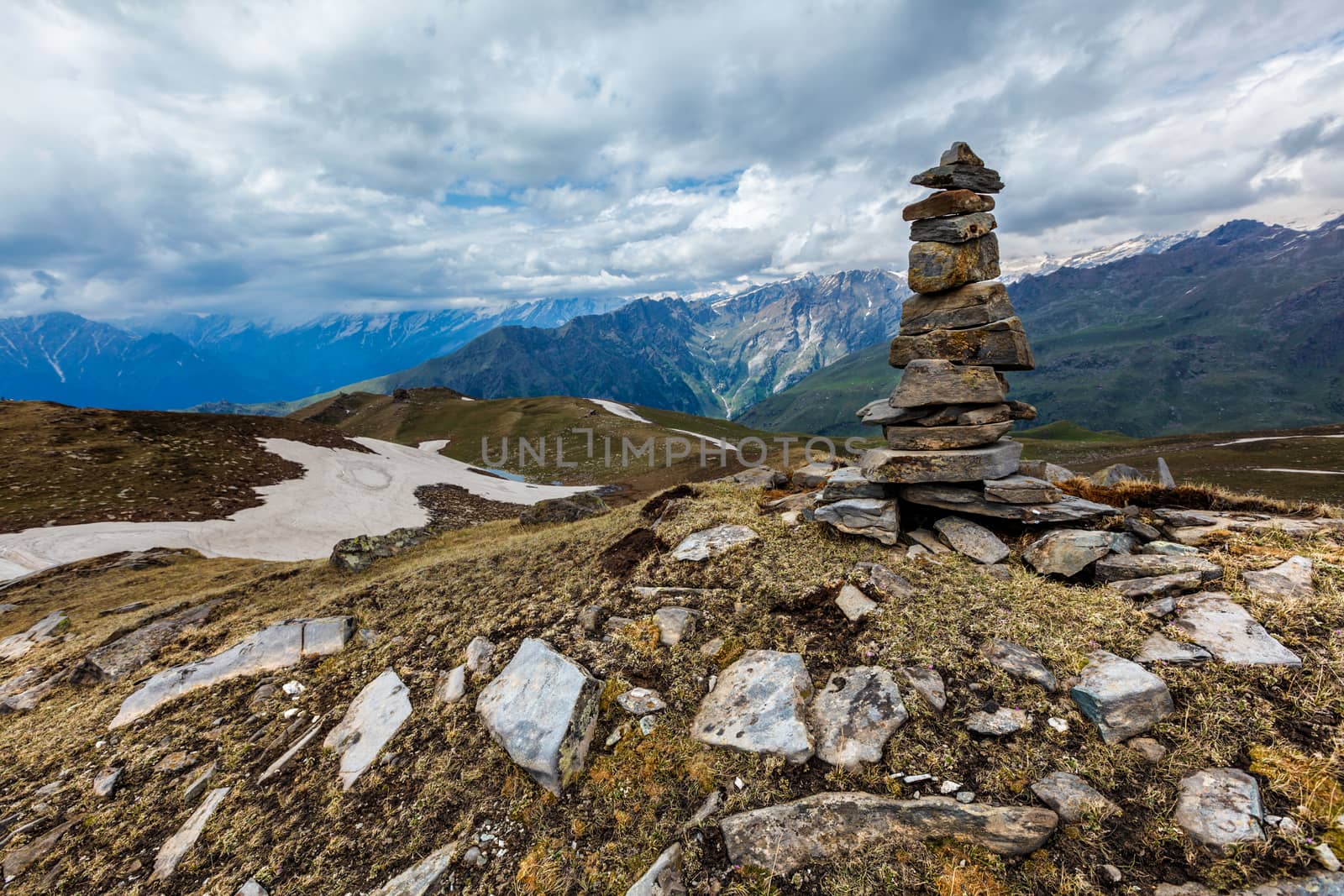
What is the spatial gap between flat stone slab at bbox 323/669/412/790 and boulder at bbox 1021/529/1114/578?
12291mm

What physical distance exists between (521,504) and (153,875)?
40.0 meters

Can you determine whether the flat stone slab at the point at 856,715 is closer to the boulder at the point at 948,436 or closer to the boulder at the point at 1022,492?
the boulder at the point at 1022,492

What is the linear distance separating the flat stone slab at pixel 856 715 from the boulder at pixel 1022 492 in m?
5.76

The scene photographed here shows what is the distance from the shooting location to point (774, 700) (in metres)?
7.38

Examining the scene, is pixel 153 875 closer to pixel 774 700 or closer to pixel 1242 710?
pixel 774 700

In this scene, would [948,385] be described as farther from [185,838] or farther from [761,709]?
[185,838]

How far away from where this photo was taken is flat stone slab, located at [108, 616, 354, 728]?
1075cm

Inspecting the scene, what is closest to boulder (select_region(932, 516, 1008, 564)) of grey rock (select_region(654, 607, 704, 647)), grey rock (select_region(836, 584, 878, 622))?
grey rock (select_region(836, 584, 878, 622))

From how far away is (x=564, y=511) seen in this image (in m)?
23.0

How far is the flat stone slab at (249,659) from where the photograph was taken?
423 inches

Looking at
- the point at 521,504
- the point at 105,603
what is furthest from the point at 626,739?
the point at 521,504

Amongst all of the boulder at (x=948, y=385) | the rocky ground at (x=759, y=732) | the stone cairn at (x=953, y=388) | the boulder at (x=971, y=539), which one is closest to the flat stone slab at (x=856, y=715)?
the rocky ground at (x=759, y=732)

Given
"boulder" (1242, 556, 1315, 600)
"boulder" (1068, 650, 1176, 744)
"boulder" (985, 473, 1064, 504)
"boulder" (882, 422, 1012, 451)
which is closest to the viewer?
"boulder" (1068, 650, 1176, 744)

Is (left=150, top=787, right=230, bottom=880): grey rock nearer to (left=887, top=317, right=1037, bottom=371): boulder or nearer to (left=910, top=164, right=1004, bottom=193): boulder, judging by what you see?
(left=887, top=317, right=1037, bottom=371): boulder
